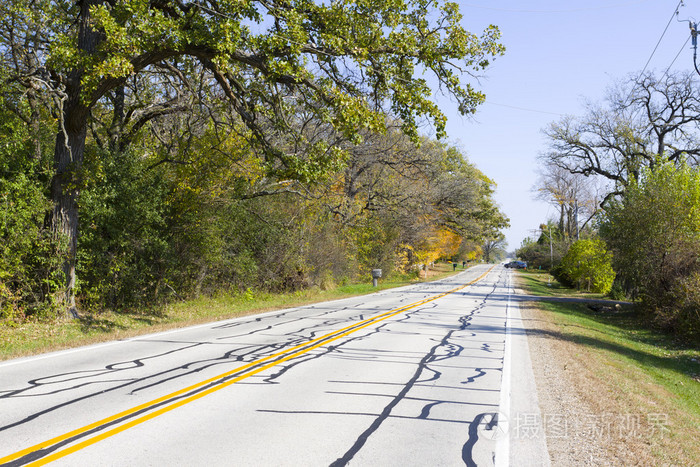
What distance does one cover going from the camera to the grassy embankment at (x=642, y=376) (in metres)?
5.36

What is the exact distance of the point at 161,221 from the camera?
1373 centimetres

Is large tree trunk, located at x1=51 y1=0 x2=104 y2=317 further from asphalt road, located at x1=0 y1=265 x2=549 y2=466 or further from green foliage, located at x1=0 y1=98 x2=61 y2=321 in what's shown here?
asphalt road, located at x1=0 y1=265 x2=549 y2=466

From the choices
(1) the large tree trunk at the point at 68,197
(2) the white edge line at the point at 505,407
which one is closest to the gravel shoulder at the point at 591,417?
(2) the white edge line at the point at 505,407

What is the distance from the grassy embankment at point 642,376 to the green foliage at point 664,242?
1.09 m

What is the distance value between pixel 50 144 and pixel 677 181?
21.7 m

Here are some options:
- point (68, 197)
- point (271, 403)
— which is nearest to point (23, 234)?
point (68, 197)

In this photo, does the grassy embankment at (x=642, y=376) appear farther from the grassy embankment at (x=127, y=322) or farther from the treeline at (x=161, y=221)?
the grassy embankment at (x=127, y=322)

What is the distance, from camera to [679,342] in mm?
16312

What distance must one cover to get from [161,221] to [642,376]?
12.0m

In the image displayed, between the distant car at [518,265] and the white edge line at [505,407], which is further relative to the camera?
the distant car at [518,265]

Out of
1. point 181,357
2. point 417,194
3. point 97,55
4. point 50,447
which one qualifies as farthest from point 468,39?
point 417,194

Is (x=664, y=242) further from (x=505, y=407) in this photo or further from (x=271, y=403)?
(x=271, y=403)

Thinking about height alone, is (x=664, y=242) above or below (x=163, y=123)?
below

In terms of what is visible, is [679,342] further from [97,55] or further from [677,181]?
[97,55]
